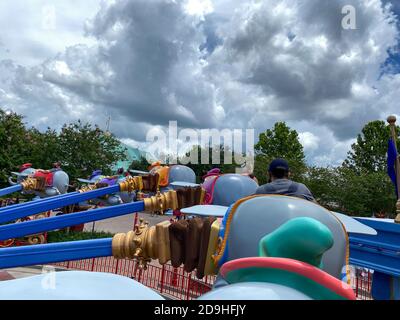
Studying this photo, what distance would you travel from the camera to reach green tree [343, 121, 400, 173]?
1153 inches

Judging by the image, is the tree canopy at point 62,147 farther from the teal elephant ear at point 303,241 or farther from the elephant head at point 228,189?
the teal elephant ear at point 303,241

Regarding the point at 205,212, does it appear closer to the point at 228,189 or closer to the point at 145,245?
the point at 145,245

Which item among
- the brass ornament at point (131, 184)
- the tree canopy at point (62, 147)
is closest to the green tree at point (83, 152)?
the tree canopy at point (62, 147)

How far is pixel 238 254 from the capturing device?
226 cm

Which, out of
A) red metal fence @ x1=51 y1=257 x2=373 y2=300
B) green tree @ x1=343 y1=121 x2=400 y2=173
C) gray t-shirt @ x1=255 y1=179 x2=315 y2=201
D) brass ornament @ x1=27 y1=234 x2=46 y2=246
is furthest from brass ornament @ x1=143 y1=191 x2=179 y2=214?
green tree @ x1=343 y1=121 x2=400 y2=173

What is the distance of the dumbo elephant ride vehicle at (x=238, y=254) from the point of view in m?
0.99

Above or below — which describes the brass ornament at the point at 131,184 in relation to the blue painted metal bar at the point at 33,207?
above

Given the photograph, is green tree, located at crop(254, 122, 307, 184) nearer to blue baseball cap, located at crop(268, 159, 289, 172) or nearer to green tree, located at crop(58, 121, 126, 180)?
green tree, located at crop(58, 121, 126, 180)

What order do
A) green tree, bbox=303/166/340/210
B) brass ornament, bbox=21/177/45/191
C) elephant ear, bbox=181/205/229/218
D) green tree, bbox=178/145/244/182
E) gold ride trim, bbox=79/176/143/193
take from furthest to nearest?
green tree, bbox=178/145/244/182 < green tree, bbox=303/166/340/210 < brass ornament, bbox=21/177/45/191 < gold ride trim, bbox=79/176/143/193 < elephant ear, bbox=181/205/229/218

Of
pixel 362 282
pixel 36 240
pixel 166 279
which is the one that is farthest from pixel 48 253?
pixel 36 240

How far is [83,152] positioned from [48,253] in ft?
77.1

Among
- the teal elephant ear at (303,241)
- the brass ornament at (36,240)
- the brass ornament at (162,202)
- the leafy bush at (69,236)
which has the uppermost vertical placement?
the teal elephant ear at (303,241)

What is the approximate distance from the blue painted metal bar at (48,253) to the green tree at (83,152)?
22.0m
